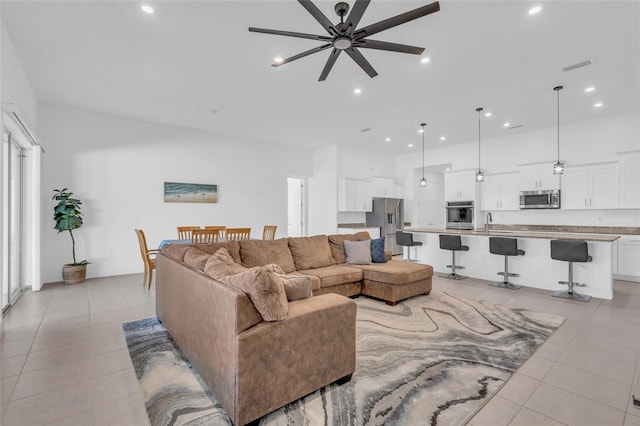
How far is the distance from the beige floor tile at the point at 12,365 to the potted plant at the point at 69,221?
2.96 meters

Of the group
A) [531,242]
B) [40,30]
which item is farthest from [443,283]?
[40,30]

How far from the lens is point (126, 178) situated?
5852 millimetres

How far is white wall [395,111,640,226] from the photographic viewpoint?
5.61m

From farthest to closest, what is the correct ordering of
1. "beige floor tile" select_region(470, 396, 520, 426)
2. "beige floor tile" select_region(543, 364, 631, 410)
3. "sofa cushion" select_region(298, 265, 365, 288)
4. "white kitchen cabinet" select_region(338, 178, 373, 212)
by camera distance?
"white kitchen cabinet" select_region(338, 178, 373, 212) < "sofa cushion" select_region(298, 265, 365, 288) < "beige floor tile" select_region(543, 364, 631, 410) < "beige floor tile" select_region(470, 396, 520, 426)

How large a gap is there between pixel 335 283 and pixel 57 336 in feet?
9.71

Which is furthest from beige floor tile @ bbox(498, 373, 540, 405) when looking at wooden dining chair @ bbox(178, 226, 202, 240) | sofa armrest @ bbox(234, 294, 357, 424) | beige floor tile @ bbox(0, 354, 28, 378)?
wooden dining chair @ bbox(178, 226, 202, 240)

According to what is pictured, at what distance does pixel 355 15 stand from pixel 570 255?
4.30m

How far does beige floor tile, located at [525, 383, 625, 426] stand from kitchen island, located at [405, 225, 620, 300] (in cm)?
302

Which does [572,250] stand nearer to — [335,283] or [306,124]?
[335,283]

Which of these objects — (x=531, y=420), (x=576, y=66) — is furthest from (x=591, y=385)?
(x=576, y=66)

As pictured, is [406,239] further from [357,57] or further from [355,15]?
[355,15]

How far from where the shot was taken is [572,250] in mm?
4180

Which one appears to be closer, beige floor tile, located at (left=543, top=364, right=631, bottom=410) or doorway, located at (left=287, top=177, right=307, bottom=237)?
beige floor tile, located at (left=543, top=364, right=631, bottom=410)

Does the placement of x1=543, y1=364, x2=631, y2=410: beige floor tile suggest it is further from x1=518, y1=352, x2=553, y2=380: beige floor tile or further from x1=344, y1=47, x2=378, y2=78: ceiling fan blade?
x1=344, y1=47, x2=378, y2=78: ceiling fan blade
